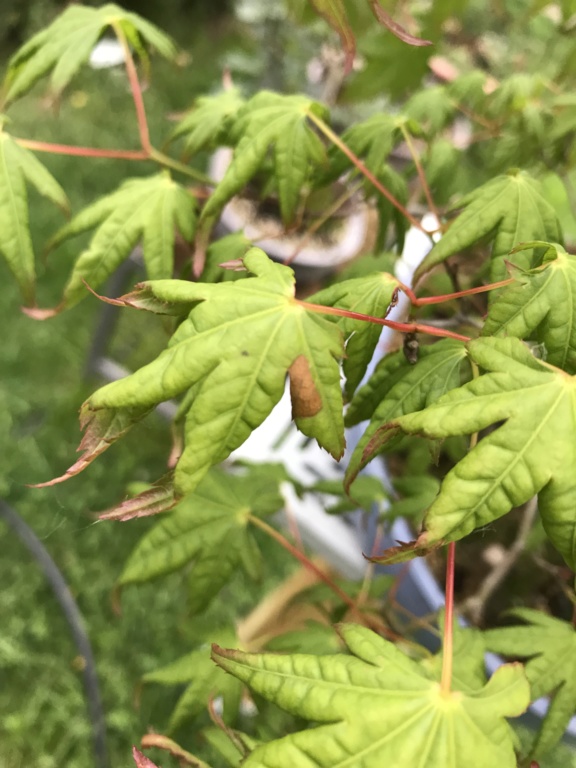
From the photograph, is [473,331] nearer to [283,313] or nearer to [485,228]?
[485,228]

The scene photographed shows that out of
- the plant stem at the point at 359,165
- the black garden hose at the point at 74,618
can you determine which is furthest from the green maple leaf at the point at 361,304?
the black garden hose at the point at 74,618

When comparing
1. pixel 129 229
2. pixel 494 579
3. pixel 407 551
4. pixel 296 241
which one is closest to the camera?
pixel 407 551

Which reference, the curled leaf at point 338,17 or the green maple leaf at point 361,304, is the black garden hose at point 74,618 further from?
the curled leaf at point 338,17

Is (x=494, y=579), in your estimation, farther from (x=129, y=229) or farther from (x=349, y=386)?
(x=129, y=229)

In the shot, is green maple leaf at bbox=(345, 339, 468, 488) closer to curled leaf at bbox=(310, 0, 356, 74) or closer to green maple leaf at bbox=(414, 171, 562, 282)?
green maple leaf at bbox=(414, 171, 562, 282)

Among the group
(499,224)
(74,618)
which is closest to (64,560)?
(74,618)

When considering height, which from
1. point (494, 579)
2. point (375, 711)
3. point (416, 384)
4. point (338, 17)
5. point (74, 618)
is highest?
point (338, 17)

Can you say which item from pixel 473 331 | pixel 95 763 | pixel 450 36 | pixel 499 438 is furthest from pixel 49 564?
pixel 450 36
